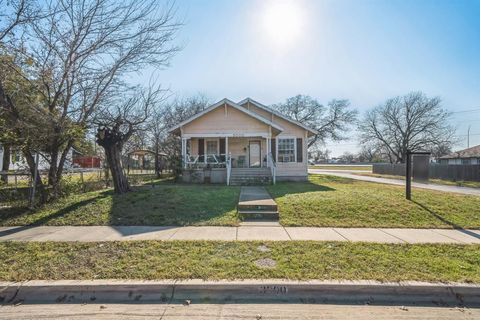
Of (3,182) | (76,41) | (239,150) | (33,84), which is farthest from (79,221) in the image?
(239,150)

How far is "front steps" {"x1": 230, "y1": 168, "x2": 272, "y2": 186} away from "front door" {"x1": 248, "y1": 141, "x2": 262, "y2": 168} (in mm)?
3208

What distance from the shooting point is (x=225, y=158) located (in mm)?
17859

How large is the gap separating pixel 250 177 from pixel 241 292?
12053 mm

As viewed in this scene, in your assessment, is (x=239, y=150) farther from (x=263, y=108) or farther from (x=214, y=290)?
(x=214, y=290)

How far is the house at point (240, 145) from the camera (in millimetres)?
16094

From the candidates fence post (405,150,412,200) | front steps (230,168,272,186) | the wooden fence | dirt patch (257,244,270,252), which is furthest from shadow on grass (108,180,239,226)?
the wooden fence

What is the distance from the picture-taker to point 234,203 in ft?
29.5

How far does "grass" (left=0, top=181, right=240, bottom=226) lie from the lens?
705cm

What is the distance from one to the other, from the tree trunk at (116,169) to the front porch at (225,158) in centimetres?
569

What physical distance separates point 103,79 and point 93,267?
26.6ft

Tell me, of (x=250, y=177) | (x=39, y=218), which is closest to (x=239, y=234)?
(x=39, y=218)

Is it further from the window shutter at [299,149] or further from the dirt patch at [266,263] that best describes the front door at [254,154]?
the dirt patch at [266,263]

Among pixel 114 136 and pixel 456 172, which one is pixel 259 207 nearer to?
pixel 114 136

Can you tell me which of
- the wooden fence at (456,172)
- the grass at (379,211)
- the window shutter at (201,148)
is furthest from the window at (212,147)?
the wooden fence at (456,172)
